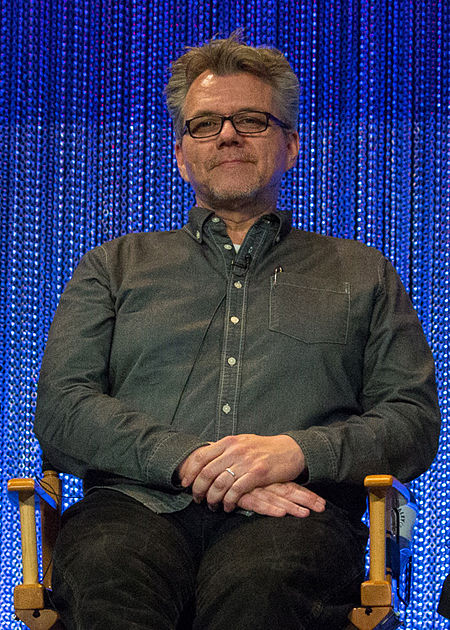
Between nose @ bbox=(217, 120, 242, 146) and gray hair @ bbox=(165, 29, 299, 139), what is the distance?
157mm

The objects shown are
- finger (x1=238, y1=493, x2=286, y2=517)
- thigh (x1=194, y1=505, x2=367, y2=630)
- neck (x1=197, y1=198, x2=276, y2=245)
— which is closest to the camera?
thigh (x1=194, y1=505, x2=367, y2=630)

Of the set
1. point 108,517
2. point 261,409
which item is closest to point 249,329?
point 261,409

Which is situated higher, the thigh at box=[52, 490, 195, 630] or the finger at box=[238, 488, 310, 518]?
the finger at box=[238, 488, 310, 518]

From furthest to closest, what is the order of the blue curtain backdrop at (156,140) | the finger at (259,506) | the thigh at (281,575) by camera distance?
1. the blue curtain backdrop at (156,140)
2. the finger at (259,506)
3. the thigh at (281,575)

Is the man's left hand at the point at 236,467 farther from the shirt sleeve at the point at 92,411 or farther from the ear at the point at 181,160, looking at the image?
the ear at the point at 181,160

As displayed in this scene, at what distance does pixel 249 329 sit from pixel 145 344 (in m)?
0.24

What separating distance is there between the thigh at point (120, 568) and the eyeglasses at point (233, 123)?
3.27ft


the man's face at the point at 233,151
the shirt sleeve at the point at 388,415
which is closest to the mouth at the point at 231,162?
the man's face at the point at 233,151

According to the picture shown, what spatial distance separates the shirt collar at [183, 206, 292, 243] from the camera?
243 cm

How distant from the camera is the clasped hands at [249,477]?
1910mm

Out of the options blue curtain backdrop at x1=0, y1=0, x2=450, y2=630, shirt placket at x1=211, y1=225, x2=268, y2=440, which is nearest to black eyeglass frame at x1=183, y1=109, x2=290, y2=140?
shirt placket at x1=211, y1=225, x2=268, y2=440

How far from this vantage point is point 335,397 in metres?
2.18

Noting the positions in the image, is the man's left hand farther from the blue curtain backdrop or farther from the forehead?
the blue curtain backdrop

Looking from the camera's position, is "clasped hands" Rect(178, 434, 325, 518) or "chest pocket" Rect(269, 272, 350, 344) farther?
"chest pocket" Rect(269, 272, 350, 344)
